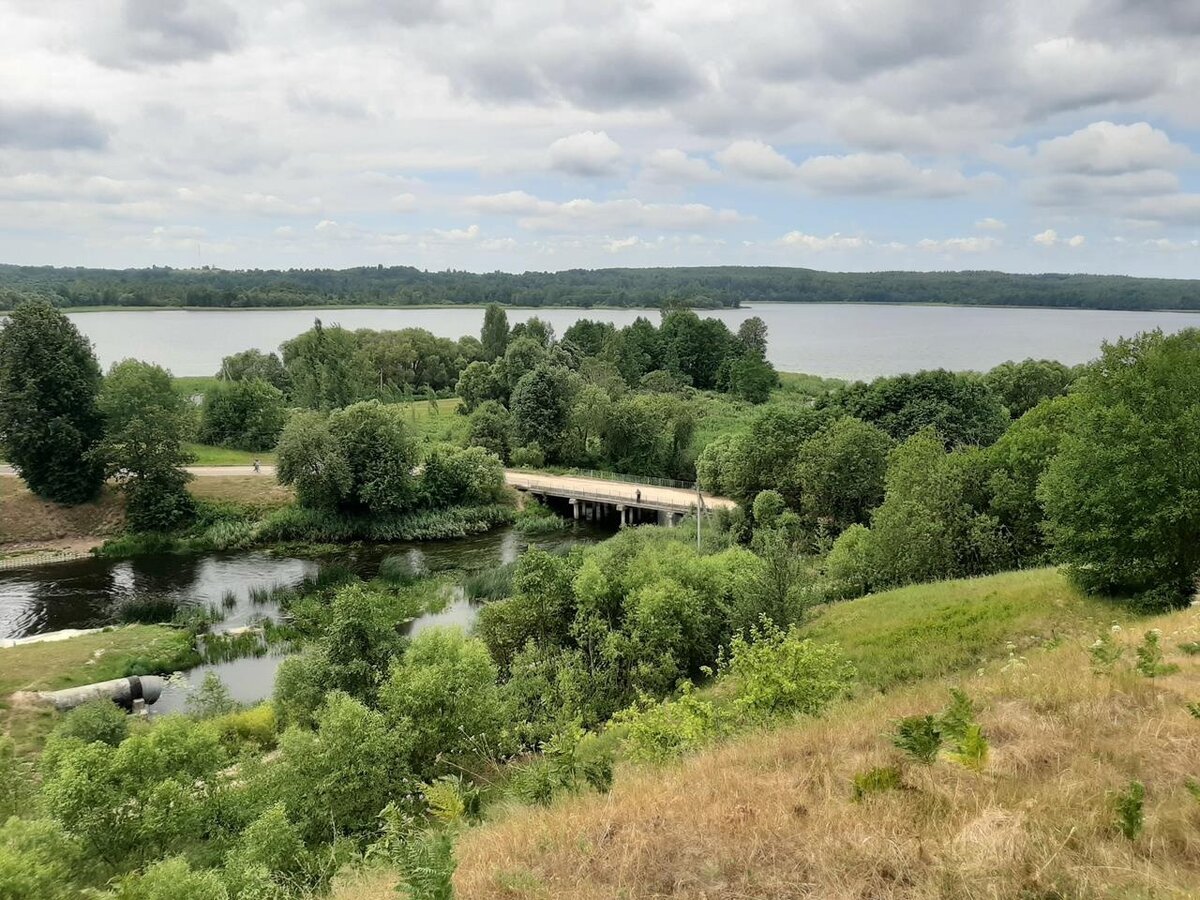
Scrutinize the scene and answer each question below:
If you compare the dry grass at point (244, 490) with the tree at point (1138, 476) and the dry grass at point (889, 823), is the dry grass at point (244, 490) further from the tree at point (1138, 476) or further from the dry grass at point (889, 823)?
the tree at point (1138, 476)

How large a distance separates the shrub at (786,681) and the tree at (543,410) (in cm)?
4092

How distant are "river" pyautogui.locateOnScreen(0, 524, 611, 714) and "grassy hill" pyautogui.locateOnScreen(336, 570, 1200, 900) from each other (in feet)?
56.1

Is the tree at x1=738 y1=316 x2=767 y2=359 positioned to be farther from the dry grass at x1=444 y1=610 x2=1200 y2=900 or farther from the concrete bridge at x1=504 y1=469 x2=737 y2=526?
the dry grass at x1=444 y1=610 x2=1200 y2=900

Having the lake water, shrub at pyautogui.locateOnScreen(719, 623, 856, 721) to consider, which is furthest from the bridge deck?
the lake water

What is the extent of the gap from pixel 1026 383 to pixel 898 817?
195ft

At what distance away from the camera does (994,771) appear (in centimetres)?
697

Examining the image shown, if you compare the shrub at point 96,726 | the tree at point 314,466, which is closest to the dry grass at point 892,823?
the shrub at point 96,726

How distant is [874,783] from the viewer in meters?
6.84

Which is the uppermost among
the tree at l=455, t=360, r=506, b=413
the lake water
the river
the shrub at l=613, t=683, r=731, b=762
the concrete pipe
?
the lake water

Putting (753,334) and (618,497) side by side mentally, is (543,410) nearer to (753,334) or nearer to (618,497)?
(618,497)

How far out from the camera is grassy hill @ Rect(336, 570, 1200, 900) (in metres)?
5.51

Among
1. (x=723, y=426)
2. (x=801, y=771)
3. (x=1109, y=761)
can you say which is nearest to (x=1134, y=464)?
(x=1109, y=761)

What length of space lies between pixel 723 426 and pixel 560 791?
52567 mm

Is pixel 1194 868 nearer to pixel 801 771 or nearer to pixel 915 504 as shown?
pixel 801 771
